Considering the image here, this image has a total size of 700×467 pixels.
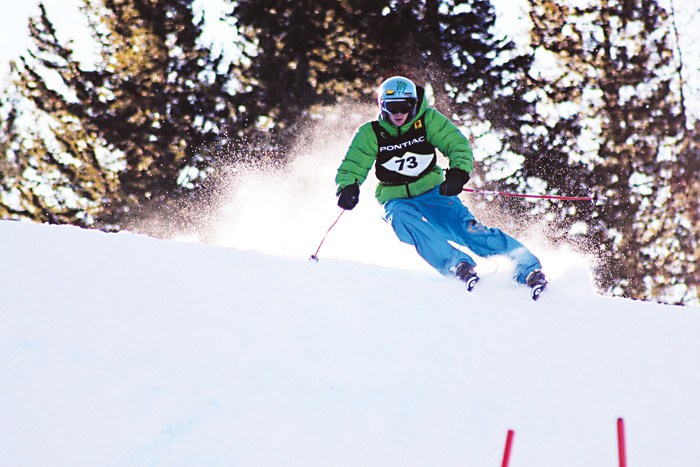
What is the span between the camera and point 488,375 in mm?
3262

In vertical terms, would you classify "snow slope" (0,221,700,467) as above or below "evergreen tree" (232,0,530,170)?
below

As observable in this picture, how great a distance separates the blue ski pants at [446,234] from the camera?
469 centimetres

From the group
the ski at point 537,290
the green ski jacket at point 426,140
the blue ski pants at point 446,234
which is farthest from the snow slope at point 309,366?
the green ski jacket at point 426,140

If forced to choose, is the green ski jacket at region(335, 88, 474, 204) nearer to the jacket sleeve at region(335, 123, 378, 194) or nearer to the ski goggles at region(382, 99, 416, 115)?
the jacket sleeve at region(335, 123, 378, 194)

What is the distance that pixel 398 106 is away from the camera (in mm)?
4859

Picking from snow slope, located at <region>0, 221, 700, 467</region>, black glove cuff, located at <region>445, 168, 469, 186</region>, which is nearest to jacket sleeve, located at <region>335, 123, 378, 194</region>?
black glove cuff, located at <region>445, 168, 469, 186</region>

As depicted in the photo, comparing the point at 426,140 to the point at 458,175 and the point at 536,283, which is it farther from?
the point at 536,283

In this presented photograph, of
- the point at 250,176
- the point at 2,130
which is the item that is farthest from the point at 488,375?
the point at 2,130

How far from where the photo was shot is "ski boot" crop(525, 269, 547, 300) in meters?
4.33

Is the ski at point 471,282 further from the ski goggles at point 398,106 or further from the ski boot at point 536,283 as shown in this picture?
the ski goggles at point 398,106

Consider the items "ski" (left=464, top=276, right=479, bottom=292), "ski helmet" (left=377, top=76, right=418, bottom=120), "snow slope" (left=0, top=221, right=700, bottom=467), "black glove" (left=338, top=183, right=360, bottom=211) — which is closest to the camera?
"snow slope" (left=0, top=221, right=700, bottom=467)

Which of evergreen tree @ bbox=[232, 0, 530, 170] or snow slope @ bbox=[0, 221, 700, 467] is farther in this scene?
evergreen tree @ bbox=[232, 0, 530, 170]

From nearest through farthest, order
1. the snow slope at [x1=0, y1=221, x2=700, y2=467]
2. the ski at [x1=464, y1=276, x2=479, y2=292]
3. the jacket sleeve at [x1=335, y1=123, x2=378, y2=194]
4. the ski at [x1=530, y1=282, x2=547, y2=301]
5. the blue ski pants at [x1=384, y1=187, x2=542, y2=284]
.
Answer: the snow slope at [x1=0, y1=221, x2=700, y2=467], the ski at [x1=530, y1=282, x2=547, y2=301], the ski at [x1=464, y1=276, x2=479, y2=292], the blue ski pants at [x1=384, y1=187, x2=542, y2=284], the jacket sleeve at [x1=335, y1=123, x2=378, y2=194]

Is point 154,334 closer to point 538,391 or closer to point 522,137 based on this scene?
point 538,391
